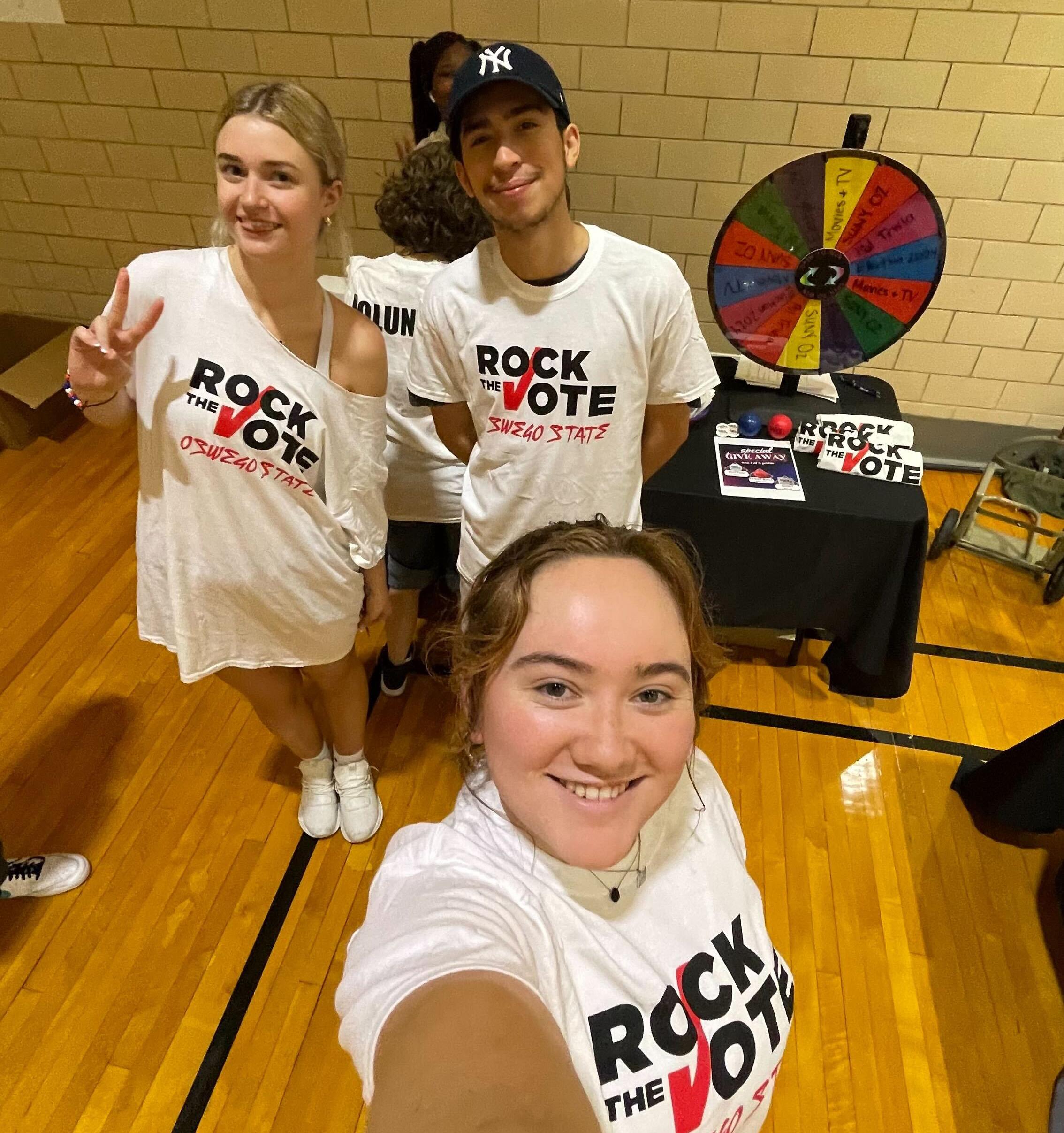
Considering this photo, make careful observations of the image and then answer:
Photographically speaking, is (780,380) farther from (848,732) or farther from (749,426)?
(848,732)

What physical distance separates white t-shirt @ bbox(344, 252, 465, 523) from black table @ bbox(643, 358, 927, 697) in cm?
55

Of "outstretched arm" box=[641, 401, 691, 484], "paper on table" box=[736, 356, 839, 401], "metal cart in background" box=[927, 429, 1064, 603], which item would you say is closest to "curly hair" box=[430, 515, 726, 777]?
"outstretched arm" box=[641, 401, 691, 484]

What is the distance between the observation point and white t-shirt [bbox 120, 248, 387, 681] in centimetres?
124

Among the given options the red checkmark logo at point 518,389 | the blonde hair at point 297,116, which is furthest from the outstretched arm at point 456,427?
the blonde hair at point 297,116

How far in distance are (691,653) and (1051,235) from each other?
2.75m

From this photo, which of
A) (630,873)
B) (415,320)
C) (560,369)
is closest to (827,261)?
(560,369)

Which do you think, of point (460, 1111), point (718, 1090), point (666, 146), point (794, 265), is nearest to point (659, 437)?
point (794, 265)

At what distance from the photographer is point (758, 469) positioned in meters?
2.05

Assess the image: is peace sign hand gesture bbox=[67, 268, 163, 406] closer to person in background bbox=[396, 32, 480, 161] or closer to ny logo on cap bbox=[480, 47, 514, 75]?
ny logo on cap bbox=[480, 47, 514, 75]

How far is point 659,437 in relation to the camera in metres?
1.67

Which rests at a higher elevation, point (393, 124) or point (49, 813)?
point (393, 124)

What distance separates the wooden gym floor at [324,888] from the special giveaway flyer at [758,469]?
723mm

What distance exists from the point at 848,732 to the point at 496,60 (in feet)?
6.55

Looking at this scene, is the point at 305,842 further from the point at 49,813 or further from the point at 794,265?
the point at 794,265
